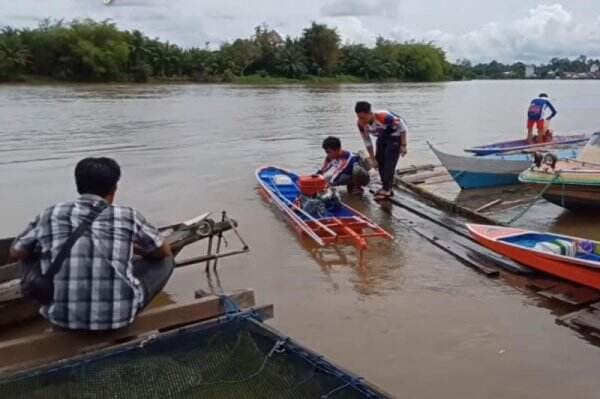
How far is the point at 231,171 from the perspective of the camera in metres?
14.2

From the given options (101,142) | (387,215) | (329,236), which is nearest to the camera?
(329,236)

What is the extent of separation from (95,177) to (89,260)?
47 cm

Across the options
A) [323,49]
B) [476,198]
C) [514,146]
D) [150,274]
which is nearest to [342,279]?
[150,274]

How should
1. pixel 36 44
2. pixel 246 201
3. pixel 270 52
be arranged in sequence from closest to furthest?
pixel 246 201
pixel 36 44
pixel 270 52

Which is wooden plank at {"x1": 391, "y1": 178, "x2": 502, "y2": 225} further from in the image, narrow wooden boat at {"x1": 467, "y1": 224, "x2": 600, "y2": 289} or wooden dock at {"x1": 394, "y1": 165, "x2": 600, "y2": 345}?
narrow wooden boat at {"x1": 467, "y1": 224, "x2": 600, "y2": 289}

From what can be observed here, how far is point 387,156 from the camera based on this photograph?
10.1 metres

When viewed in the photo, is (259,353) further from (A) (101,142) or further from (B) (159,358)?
(A) (101,142)

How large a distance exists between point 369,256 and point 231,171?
7.24 metres

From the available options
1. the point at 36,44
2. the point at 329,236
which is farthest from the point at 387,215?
the point at 36,44

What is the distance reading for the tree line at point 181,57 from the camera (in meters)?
53.9

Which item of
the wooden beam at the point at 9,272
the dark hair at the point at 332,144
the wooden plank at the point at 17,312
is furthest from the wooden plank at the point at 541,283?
the wooden beam at the point at 9,272

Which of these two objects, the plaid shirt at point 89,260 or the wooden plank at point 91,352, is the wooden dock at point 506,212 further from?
the plaid shirt at point 89,260

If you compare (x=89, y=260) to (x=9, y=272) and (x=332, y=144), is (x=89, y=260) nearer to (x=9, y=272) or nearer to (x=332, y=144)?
(x=9, y=272)

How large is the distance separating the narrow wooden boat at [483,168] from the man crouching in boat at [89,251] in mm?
8466
